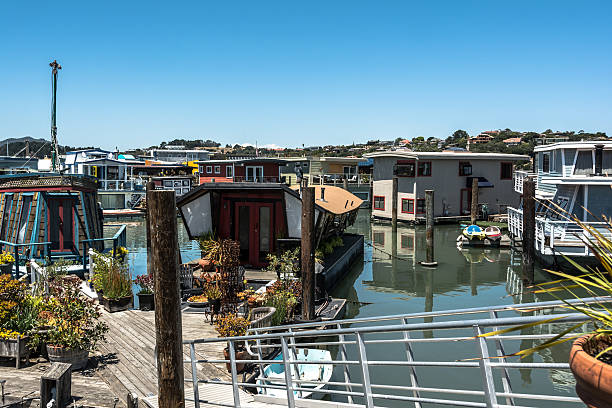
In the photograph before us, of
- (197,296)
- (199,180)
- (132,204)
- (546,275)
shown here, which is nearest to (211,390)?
(197,296)

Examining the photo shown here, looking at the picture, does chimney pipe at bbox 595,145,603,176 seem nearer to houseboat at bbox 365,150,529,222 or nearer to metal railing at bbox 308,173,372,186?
houseboat at bbox 365,150,529,222

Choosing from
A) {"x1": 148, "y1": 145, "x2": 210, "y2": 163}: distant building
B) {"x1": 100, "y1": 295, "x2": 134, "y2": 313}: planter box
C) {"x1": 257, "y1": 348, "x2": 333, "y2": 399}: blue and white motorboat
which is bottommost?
{"x1": 257, "y1": 348, "x2": 333, "y2": 399}: blue and white motorboat

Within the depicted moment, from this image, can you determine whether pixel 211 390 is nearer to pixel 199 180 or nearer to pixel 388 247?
pixel 388 247

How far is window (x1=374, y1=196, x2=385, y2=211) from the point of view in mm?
50906

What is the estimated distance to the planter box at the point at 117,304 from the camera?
1436cm

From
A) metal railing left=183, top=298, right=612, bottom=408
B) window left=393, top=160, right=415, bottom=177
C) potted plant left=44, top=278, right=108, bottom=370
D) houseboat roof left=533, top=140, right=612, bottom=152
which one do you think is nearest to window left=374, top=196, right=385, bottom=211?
window left=393, top=160, right=415, bottom=177

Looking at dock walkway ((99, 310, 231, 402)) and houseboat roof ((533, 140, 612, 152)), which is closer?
dock walkway ((99, 310, 231, 402))

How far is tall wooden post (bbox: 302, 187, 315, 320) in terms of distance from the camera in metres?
15.3

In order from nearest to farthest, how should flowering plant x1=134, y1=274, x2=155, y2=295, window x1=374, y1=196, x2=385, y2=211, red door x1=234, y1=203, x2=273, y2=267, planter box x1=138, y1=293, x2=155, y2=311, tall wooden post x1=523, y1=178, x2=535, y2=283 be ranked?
planter box x1=138, y1=293, x2=155, y2=311 < flowering plant x1=134, y1=274, x2=155, y2=295 < red door x1=234, y1=203, x2=273, y2=267 < tall wooden post x1=523, y1=178, x2=535, y2=283 < window x1=374, y1=196, x2=385, y2=211

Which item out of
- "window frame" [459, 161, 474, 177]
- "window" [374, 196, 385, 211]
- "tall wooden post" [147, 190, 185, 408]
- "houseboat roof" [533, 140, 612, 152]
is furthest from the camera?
"window" [374, 196, 385, 211]

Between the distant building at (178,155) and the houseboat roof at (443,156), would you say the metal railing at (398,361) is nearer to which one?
the houseboat roof at (443,156)

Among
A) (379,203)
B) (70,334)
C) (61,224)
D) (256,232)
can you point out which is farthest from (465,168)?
(70,334)

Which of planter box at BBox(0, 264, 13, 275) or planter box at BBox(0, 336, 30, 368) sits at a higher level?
planter box at BBox(0, 264, 13, 275)

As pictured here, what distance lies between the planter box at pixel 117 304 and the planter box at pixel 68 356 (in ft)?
13.6
